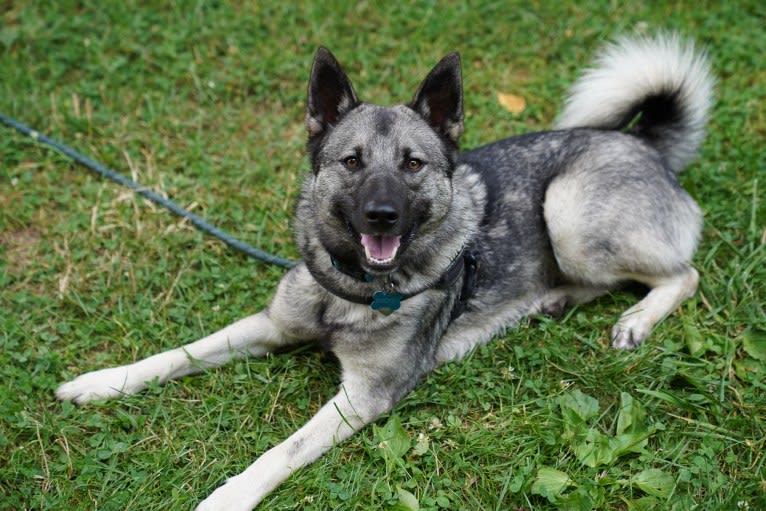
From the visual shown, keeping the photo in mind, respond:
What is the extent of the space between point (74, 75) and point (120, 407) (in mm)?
2857

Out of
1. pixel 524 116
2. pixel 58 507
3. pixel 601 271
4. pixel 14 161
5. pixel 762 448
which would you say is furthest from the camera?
pixel 524 116

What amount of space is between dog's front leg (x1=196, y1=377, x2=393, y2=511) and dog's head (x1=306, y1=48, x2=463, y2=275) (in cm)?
62

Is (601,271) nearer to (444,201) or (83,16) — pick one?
(444,201)

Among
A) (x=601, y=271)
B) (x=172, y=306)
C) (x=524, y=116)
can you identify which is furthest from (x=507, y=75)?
(x=172, y=306)

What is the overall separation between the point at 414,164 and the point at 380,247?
41 cm

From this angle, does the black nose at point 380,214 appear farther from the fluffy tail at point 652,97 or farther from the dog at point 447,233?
the fluffy tail at point 652,97

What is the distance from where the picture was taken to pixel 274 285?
396 cm

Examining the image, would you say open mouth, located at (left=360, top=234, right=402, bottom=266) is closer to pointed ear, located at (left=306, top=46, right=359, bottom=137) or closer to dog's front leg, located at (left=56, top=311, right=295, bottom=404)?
pointed ear, located at (left=306, top=46, right=359, bottom=137)

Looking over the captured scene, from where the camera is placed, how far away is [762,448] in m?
3.06

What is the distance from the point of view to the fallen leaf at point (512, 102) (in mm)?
4957

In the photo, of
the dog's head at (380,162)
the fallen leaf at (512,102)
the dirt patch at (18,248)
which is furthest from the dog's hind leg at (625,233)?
the dirt patch at (18,248)

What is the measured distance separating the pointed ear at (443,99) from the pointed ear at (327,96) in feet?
1.00

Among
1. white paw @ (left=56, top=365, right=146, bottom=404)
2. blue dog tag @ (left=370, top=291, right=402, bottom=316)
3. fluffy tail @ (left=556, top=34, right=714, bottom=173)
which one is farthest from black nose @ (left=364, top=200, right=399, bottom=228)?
fluffy tail @ (left=556, top=34, right=714, bottom=173)

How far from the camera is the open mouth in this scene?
293 centimetres
